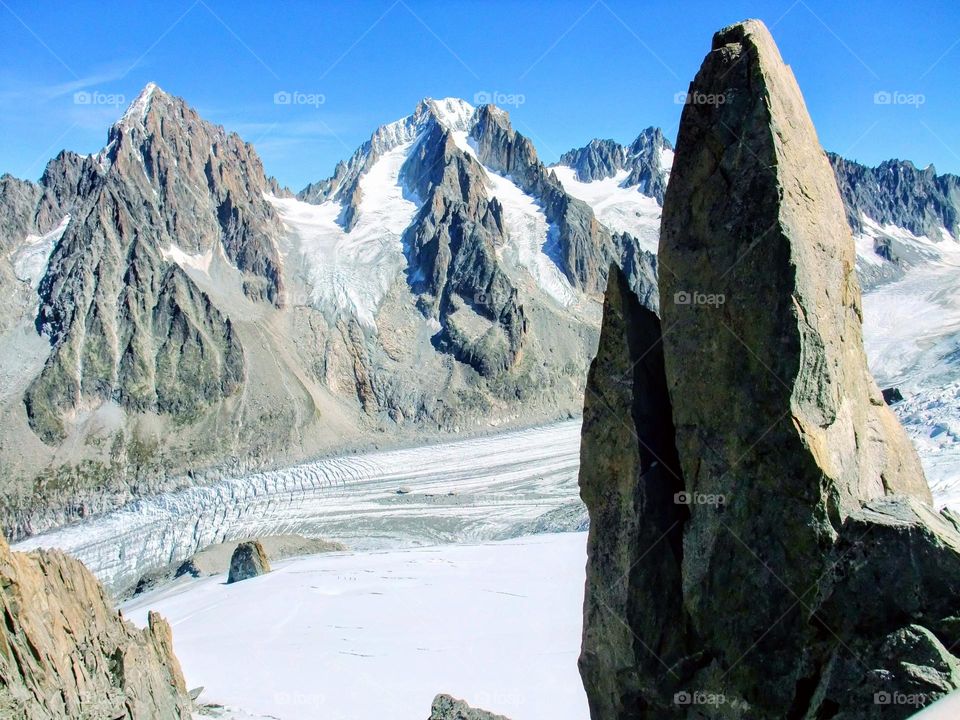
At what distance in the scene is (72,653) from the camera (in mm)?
9125

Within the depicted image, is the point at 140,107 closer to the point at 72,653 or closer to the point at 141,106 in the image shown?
the point at 141,106

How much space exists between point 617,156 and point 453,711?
164079 millimetres

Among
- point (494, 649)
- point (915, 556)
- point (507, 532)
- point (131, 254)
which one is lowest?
point (507, 532)

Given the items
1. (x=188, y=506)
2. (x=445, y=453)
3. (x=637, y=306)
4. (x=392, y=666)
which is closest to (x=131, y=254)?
(x=188, y=506)

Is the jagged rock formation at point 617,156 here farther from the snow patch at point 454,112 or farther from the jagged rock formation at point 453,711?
the jagged rock formation at point 453,711

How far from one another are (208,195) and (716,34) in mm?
85039

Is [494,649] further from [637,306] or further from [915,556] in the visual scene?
[915,556]

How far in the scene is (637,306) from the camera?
758 cm

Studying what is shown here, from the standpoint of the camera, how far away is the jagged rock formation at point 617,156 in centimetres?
15812

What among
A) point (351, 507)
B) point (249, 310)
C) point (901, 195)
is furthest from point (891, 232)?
point (351, 507)

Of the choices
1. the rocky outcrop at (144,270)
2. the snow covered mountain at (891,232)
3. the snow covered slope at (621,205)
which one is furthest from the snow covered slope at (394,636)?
the snow covered slope at (621,205)

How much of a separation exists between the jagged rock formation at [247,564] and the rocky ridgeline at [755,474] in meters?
17.7

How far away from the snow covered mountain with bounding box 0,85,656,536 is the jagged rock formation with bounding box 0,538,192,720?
47449 mm

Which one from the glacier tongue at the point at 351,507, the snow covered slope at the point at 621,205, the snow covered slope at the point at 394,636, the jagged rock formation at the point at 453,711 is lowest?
the glacier tongue at the point at 351,507
